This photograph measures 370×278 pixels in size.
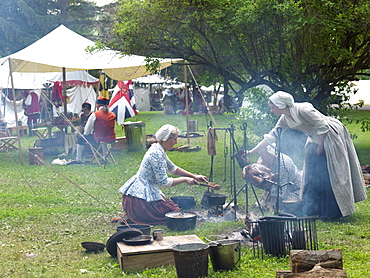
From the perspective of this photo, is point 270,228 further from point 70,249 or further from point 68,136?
point 68,136

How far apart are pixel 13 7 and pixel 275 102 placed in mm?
25429

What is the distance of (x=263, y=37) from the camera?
29.1ft

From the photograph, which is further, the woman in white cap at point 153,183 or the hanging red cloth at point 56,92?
the hanging red cloth at point 56,92

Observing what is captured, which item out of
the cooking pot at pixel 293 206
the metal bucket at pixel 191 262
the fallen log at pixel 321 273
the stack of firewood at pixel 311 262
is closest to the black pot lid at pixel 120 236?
the metal bucket at pixel 191 262

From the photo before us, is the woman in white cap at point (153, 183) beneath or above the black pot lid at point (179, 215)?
above

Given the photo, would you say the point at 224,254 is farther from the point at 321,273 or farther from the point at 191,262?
the point at 321,273

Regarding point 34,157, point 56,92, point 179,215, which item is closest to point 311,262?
point 179,215

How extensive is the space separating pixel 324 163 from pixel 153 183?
2115 mm

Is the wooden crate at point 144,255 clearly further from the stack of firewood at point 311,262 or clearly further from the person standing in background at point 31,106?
the person standing in background at point 31,106

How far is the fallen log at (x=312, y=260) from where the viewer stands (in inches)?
133

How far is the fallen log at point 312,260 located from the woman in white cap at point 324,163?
7.52 ft

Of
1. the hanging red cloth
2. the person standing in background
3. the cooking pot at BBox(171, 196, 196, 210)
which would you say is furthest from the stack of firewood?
the hanging red cloth

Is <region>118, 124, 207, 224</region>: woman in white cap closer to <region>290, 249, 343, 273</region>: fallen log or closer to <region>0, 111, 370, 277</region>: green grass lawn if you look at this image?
<region>0, 111, 370, 277</region>: green grass lawn

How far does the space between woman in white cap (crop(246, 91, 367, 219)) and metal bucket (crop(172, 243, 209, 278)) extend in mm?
2305
